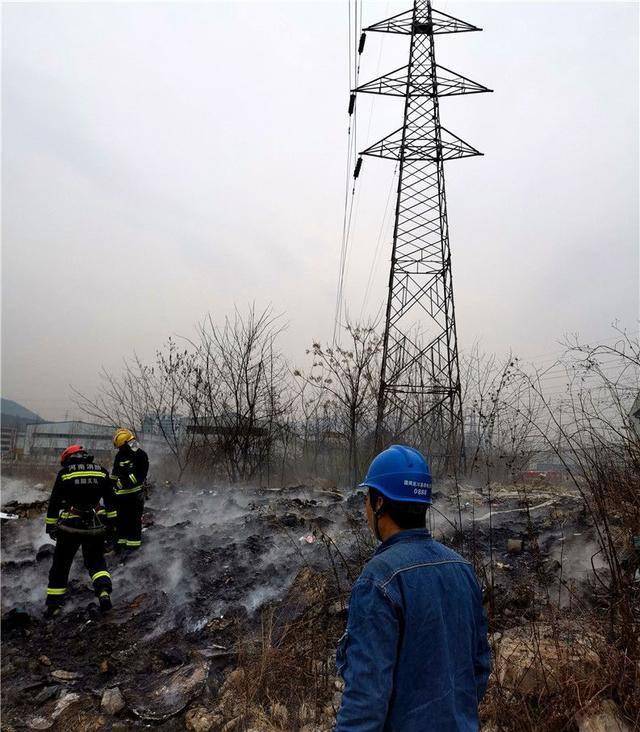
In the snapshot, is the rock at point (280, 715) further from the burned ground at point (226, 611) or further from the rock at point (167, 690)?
the rock at point (167, 690)

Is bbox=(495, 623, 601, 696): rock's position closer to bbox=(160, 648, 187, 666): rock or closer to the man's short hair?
the man's short hair

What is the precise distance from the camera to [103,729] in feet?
14.4

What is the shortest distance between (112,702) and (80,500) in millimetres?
2553

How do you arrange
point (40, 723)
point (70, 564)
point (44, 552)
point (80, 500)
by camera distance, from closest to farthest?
point (40, 723) < point (70, 564) < point (80, 500) < point (44, 552)

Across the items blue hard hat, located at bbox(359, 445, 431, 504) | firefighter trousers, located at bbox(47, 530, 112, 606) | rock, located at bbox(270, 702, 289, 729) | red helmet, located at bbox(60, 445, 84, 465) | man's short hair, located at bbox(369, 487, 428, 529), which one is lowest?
rock, located at bbox(270, 702, 289, 729)

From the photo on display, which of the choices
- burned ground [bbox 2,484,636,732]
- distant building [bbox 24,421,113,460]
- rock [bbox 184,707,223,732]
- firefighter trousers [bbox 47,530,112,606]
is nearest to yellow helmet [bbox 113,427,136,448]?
burned ground [bbox 2,484,636,732]

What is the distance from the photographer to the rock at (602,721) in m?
3.16

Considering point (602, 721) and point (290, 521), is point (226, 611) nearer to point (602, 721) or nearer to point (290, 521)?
point (290, 521)

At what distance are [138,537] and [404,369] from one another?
7315 millimetres

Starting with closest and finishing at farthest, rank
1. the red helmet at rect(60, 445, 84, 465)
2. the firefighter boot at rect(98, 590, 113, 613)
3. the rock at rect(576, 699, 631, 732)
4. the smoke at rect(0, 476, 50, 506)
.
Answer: the rock at rect(576, 699, 631, 732)
the firefighter boot at rect(98, 590, 113, 613)
the red helmet at rect(60, 445, 84, 465)
the smoke at rect(0, 476, 50, 506)

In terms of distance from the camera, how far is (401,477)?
2068 millimetres

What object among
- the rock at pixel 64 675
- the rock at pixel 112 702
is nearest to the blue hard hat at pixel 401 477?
the rock at pixel 112 702

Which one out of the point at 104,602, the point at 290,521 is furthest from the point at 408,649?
the point at 290,521

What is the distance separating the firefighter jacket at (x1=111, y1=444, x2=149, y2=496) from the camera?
7.66 metres
